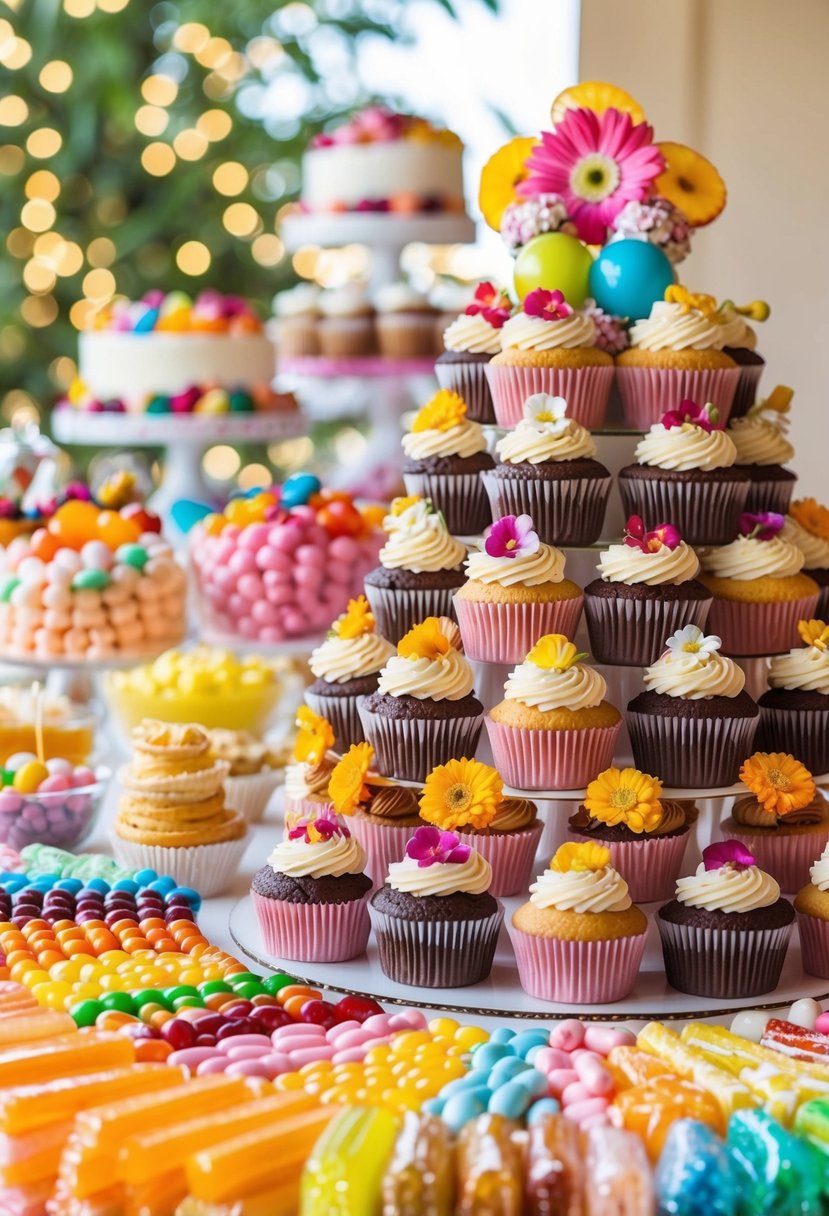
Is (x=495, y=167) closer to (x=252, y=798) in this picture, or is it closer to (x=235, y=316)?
(x=252, y=798)

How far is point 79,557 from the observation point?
137 inches

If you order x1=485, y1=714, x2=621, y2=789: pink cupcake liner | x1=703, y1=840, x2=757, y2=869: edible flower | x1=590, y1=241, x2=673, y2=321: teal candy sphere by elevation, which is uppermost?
x1=590, y1=241, x2=673, y2=321: teal candy sphere

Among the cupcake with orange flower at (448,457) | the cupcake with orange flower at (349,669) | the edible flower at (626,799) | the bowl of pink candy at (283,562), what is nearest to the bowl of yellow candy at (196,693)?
the bowl of pink candy at (283,562)

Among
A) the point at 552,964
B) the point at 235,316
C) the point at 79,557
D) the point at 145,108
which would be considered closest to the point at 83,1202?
the point at 552,964

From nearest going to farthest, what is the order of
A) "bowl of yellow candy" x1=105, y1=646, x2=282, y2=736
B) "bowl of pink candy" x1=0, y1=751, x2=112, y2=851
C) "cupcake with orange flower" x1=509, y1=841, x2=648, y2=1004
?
"cupcake with orange flower" x1=509, y1=841, x2=648, y2=1004 → "bowl of pink candy" x1=0, y1=751, x2=112, y2=851 → "bowl of yellow candy" x1=105, y1=646, x2=282, y2=736

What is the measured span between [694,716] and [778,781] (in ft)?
0.52

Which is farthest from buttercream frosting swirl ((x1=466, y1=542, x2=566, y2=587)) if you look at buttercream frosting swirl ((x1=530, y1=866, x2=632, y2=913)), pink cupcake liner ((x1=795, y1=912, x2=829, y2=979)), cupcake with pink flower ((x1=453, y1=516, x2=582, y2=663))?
pink cupcake liner ((x1=795, y1=912, x2=829, y2=979))

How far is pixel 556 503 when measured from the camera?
92.4 inches

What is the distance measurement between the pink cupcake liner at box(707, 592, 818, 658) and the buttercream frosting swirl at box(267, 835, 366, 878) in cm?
64

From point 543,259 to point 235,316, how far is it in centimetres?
269

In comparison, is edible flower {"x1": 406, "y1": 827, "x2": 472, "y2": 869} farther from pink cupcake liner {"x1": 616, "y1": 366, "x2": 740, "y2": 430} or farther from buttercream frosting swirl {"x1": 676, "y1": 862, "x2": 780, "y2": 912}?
pink cupcake liner {"x1": 616, "y1": 366, "x2": 740, "y2": 430}

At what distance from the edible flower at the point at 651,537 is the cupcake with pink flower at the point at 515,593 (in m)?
0.11

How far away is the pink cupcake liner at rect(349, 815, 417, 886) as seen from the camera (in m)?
2.42

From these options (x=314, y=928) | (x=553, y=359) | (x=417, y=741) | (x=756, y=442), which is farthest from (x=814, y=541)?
(x=314, y=928)
